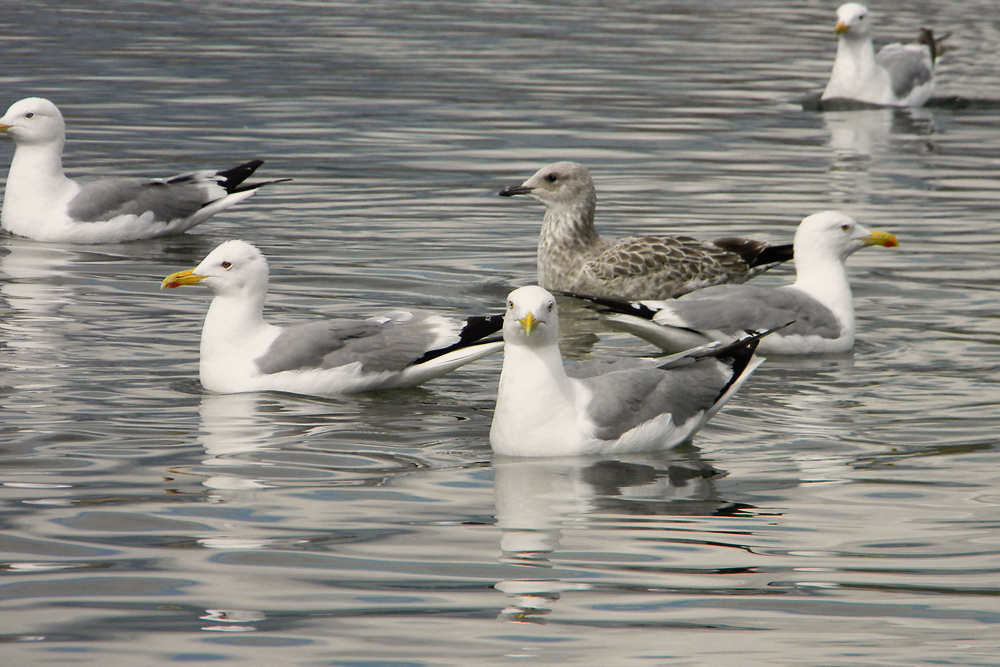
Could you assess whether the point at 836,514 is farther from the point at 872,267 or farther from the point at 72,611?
the point at 872,267

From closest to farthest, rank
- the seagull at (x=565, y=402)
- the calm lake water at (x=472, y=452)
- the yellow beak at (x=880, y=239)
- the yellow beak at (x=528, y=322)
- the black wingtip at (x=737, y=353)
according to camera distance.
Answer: the calm lake water at (x=472, y=452), the yellow beak at (x=528, y=322), the seagull at (x=565, y=402), the black wingtip at (x=737, y=353), the yellow beak at (x=880, y=239)

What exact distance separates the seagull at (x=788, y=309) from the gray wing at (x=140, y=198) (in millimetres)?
5438

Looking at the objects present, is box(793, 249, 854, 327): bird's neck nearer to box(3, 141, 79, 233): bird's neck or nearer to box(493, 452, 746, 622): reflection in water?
box(493, 452, 746, 622): reflection in water

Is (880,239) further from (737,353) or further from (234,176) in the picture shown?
(234,176)

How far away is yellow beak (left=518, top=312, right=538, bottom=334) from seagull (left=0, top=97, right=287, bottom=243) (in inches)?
287

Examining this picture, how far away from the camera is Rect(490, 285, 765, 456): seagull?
802 cm

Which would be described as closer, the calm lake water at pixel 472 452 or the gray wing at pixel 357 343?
the calm lake water at pixel 472 452

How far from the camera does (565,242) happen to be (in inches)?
513

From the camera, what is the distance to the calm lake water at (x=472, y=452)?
5.84 meters

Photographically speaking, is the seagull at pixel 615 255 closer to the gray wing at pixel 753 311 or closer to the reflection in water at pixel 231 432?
the gray wing at pixel 753 311

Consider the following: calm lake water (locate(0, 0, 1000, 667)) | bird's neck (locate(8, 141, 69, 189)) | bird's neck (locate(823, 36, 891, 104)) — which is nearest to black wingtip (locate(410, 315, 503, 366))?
calm lake water (locate(0, 0, 1000, 667))

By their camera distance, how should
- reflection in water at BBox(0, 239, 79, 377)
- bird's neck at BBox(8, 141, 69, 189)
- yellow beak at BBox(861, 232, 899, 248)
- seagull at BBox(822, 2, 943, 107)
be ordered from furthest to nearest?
seagull at BBox(822, 2, 943, 107), bird's neck at BBox(8, 141, 69, 189), yellow beak at BBox(861, 232, 899, 248), reflection in water at BBox(0, 239, 79, 377)

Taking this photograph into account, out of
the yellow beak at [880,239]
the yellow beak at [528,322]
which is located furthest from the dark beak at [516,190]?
the yellow beak at [528,322]

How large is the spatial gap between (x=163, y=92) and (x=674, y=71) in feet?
29.7
